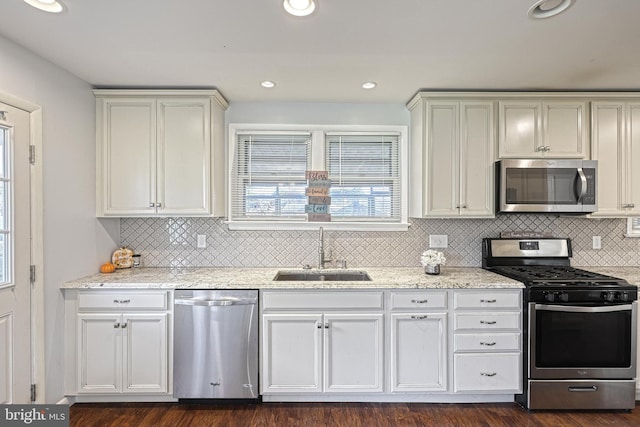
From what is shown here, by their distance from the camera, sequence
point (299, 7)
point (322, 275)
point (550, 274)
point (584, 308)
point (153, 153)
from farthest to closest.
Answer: point (322, 275) → point (153, 153) → point (550, 274) → point (584, 308) → point (299, 7)

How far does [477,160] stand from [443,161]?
275 mm

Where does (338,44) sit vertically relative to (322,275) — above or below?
above

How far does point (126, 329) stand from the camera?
2.31 meters

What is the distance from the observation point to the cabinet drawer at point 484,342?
2326 millimetres

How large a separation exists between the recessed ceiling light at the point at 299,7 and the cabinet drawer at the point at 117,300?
2.01 metres

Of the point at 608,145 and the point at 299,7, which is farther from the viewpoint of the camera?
the point at 608,145

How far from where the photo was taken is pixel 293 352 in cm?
233

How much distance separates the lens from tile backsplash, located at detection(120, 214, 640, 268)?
117 inches

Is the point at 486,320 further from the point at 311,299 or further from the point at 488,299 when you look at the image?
the point at 311,299


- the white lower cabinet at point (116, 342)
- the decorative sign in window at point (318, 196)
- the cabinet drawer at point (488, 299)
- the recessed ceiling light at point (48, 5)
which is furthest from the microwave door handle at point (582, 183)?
the recessed ceiling light at point (48, 5)

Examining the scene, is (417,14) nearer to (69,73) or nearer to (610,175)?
(610,175)

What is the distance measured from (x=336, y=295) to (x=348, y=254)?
0.73 meters

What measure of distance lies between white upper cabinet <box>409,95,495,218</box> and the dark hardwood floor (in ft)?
4.72

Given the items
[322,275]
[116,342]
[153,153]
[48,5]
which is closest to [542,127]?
[322,275]
